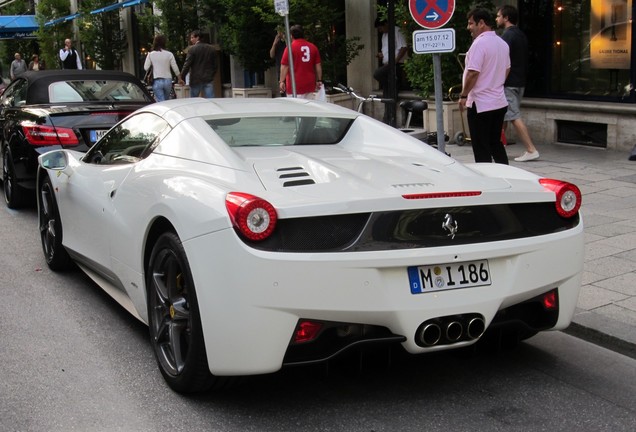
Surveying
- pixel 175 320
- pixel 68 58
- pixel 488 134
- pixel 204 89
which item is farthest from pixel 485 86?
pixel 68 58

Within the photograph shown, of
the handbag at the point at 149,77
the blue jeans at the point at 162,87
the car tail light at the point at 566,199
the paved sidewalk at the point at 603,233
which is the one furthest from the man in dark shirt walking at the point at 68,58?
the car tail light at the point at 566,199

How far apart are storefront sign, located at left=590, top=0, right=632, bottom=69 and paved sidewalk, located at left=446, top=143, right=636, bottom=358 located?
132 centimetres

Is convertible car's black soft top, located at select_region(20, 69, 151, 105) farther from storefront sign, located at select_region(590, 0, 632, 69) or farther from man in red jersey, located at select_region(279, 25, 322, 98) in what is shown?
storefront sign, located at select_region(590, 0, 632, 69)

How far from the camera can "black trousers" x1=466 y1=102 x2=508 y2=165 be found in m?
9.21

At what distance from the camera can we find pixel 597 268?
20.6 feet

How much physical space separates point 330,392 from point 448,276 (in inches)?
34.3

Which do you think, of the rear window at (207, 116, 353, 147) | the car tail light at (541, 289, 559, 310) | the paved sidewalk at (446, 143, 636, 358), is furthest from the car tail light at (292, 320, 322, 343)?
the paved sidewalk at (446, 143, 636, 358)

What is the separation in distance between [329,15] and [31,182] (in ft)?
30.7

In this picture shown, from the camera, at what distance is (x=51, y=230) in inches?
257

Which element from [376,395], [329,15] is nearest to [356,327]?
[376,395]

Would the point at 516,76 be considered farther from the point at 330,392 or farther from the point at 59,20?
the point at 59,20

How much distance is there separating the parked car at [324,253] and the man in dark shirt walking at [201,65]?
11.7 metres

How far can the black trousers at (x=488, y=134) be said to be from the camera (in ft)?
30.2

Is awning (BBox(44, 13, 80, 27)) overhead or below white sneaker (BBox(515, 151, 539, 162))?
overhead
